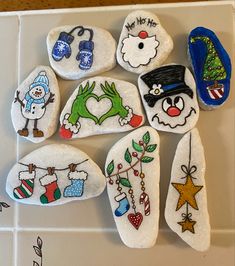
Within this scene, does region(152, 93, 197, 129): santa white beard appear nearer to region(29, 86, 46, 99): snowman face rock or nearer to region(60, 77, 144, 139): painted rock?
region(60, 77, 144, 139): painted rock

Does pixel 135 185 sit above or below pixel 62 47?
below

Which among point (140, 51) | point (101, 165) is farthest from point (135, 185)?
point (140, 51)

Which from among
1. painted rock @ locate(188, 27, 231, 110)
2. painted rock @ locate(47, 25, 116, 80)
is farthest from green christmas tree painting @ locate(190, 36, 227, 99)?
painted rock @ locate(47, 25, 116, 80)

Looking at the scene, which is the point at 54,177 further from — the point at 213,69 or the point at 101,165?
the point at 213,69

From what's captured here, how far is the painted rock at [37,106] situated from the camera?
1.70ft

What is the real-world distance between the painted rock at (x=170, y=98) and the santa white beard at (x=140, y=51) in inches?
0.6

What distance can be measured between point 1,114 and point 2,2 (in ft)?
0.45

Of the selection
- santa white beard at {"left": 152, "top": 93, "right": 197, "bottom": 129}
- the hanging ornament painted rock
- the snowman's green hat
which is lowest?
the hanging ornament painted rock

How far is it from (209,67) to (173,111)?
0.06 metres

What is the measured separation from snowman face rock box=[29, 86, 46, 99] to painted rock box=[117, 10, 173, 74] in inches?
3.7

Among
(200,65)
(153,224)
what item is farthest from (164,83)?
(153,224)

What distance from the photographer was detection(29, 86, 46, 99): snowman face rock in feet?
1.72

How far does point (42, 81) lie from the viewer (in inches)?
20.7

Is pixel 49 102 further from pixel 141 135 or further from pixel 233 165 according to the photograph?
pixel 233 165
